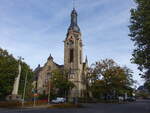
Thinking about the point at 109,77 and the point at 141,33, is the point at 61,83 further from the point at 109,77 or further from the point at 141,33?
the point at 141,33

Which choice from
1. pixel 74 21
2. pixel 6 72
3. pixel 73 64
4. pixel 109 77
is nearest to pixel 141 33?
pixel 6 72

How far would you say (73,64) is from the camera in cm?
7744

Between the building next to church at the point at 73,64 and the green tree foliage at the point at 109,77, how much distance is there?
8.17 meters

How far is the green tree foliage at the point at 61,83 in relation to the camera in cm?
6625

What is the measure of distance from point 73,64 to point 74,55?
354 cm

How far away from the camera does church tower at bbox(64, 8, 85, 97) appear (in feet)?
247

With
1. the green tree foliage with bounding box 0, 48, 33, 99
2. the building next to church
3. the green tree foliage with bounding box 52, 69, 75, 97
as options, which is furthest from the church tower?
the green tree foliage with bounding box 0, 48, 33, 99

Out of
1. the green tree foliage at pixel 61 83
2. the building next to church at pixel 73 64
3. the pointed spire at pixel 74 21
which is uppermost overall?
the pointed spire at pixel 74 21

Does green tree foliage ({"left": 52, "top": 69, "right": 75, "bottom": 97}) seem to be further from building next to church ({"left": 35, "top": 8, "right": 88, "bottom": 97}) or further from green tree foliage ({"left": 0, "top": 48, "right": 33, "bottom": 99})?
green tree foliage ({"left": 0, "top": 48, "right": 33, "bottom": 99})

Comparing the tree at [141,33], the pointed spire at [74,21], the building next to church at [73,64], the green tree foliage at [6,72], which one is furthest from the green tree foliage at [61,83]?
the tree at [141,33]

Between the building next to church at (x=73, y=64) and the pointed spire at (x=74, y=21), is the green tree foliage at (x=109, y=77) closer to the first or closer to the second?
the building next to church at (x=73, y=64)

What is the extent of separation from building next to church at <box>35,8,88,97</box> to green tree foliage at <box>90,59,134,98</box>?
26.8ft

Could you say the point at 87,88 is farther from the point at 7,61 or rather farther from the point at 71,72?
the point at 7,61

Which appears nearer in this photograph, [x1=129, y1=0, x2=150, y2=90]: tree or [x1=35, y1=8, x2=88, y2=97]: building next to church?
[x1=129, y1=0, x2=150, y2=90]: tree
